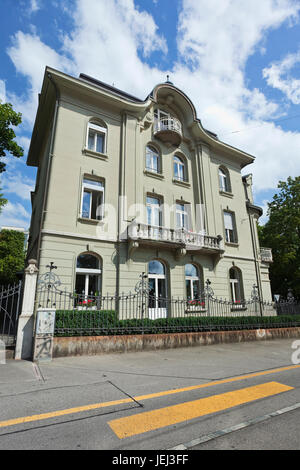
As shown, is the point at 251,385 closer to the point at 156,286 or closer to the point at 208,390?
the point at 208,390

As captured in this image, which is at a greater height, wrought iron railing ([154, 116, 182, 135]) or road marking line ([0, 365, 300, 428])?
wrought iron railing ([154, 116, 182, 135])

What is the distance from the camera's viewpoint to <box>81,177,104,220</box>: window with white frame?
13745mm

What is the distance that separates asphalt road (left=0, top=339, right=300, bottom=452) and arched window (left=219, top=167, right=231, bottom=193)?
15185 millimetres

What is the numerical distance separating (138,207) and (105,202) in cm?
196

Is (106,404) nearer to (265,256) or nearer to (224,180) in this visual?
(265,256)

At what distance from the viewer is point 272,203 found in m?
26.2

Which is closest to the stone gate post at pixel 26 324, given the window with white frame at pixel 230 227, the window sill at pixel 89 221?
the window sill at pixel 89 221

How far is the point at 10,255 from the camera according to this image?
3016 cm

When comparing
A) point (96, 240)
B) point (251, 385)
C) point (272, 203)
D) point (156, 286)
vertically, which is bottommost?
point (251, 385)

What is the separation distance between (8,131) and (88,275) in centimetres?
885

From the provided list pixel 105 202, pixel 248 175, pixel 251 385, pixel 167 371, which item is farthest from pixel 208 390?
pixel 248 175

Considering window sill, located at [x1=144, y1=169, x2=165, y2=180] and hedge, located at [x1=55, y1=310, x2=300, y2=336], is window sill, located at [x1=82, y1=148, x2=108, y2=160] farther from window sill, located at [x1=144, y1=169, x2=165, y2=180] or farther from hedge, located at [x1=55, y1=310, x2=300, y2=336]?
hedge, located at [x1=55, y1=310, x2=300, y2=336]

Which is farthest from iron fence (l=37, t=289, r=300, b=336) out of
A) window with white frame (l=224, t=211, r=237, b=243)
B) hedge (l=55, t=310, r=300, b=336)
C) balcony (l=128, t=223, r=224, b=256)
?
window with white frame (l=224, t=211, r=237, b=243)

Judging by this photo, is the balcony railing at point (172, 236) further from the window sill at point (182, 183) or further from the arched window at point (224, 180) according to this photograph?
the arched window at point (224, 180)
